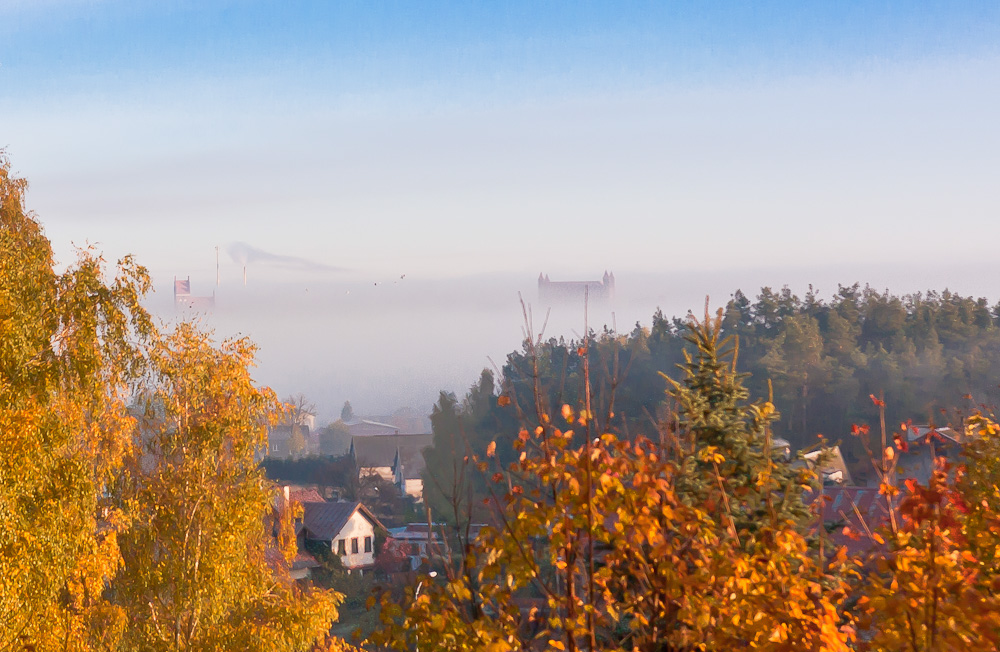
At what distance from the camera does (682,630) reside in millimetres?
5918

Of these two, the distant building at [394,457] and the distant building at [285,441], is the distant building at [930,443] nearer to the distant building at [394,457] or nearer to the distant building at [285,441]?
the distant building at [394,457]

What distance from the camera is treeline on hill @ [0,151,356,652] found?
13023 millimetres

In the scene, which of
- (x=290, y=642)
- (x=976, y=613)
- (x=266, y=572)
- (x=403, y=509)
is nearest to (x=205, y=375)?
(x=266, y=572)

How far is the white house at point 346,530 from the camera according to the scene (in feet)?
167

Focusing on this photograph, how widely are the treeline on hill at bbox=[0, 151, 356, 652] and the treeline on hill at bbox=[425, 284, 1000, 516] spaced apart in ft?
196

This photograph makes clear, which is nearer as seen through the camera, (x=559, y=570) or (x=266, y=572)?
(x=559, y=570)

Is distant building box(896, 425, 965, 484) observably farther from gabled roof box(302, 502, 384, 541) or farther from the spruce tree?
gabled roof box(302, 502, 384, 541)

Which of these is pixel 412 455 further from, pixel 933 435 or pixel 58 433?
pixel 933 435

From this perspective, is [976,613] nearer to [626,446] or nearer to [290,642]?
[626,446]

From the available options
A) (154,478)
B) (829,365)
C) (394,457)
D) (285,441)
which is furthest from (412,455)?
(154,478)

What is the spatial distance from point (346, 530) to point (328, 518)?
50.8 inches

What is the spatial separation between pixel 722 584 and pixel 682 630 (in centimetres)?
45

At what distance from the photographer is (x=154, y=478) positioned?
1497cm

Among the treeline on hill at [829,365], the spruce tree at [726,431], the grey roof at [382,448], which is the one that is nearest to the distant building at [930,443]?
the spruce tree at [726,431]
